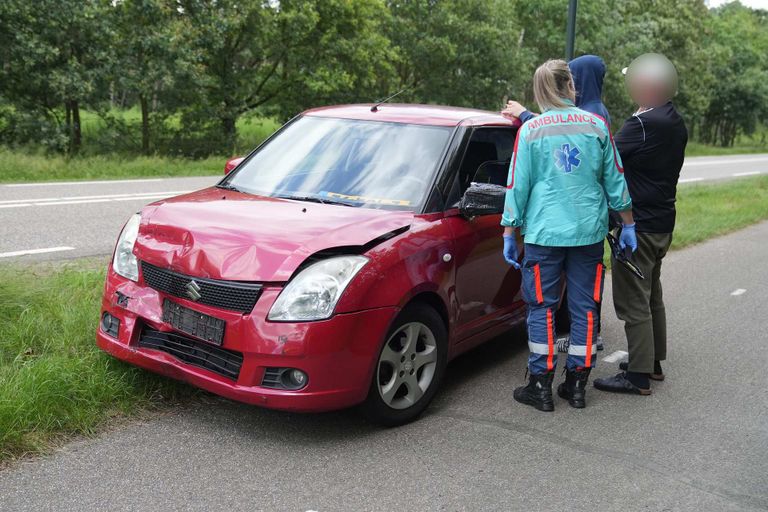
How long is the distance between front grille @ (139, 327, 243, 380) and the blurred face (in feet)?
9.55

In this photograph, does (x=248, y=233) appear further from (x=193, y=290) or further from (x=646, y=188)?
(x=646, y=188)

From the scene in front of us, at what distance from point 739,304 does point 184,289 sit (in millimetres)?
5537

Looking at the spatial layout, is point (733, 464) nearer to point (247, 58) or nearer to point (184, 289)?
point (184, 289)

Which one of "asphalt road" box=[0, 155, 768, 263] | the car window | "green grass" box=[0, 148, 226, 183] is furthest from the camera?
"green grass" box=[0, 148, 226, 183]

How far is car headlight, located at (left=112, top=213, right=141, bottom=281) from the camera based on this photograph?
4.13m

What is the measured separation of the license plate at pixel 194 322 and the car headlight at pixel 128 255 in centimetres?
35

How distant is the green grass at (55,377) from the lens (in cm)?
367

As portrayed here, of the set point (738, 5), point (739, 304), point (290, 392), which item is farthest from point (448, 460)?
point (738, 5)

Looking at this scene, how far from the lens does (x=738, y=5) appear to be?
106 metres

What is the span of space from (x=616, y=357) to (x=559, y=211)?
5.94 feet

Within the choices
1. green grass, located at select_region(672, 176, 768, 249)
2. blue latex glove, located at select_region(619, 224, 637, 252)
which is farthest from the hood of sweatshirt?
green grass, located at select_region(672, 176, 768, 249)

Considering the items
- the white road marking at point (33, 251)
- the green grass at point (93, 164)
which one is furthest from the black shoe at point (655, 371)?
the green grass at point (93, 164)

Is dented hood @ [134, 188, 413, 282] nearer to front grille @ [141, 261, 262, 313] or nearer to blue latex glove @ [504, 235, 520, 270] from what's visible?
front grille @ [141, 261, 262, 313]

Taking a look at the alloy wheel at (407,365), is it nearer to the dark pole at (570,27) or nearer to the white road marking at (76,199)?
the dark pole at (570,27)
